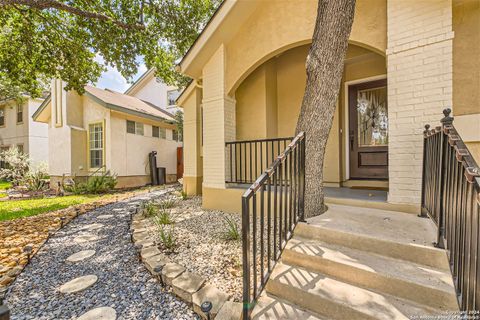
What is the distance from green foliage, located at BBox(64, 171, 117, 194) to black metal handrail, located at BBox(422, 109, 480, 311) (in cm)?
972

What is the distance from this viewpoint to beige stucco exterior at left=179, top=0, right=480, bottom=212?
298 centimetres

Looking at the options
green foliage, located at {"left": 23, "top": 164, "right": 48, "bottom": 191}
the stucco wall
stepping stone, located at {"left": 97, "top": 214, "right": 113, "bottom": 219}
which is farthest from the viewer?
green foliage, located at {"left": 23, "top": 164, "right": 48, "bottom": 191}

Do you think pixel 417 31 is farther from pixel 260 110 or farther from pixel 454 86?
pixel 260 110

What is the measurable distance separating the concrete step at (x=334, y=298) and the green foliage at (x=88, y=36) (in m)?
7.34

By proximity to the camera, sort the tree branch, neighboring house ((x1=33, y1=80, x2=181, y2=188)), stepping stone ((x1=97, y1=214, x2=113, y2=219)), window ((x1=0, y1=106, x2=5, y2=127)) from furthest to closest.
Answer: window ((x1=0, y1=106, x2=5, y2=127)), neighboring house ((x1=33, y1=80, x2=181, y2=188)), stepping stone ((x1=97, y1=214, x2=113, y2=219)), the tree branch

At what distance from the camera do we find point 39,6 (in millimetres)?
4836

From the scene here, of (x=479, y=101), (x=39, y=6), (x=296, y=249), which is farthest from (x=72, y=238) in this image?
(x=479, y=101)

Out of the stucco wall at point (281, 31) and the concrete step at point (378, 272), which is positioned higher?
the stucco wall at point (281, 31)

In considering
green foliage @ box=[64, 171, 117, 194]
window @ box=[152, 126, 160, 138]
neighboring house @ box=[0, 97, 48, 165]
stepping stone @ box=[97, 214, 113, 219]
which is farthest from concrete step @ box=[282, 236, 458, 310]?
neighboring house @ box=[0, 97, 48, 165]

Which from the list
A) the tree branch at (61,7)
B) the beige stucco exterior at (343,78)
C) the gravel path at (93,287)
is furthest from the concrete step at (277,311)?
the tree branch at (61,7)

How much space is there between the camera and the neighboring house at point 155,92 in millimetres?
15305

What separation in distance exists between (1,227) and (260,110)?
6130 millimetres

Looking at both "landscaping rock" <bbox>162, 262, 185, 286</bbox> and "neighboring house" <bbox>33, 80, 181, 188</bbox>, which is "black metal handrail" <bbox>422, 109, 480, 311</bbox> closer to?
"landscaping rock" <bbox>162, 262, 185, 286</bbox>

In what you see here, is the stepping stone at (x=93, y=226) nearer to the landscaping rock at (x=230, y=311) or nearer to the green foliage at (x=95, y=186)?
the landscaping rock at (x=230, y=311)
